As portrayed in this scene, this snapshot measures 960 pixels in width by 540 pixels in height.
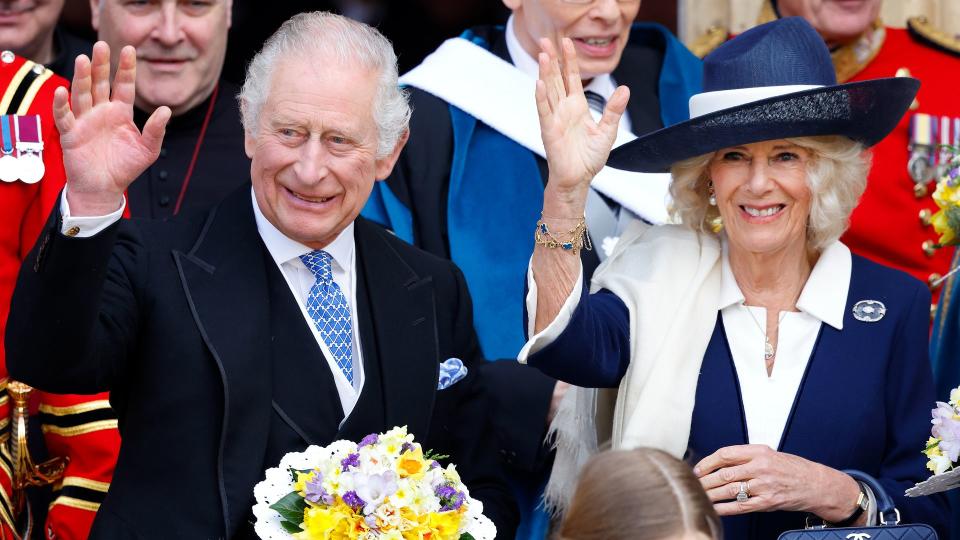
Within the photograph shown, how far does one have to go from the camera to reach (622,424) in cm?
361

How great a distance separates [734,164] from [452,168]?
97cm

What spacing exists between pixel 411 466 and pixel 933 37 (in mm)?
2761

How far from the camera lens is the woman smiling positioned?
3535 millimetres

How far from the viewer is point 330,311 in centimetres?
348

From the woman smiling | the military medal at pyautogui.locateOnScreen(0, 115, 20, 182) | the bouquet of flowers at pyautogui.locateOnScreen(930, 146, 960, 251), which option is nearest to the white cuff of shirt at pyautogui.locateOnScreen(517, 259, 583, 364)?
the woman smiling

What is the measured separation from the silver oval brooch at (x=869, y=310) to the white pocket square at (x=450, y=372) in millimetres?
890

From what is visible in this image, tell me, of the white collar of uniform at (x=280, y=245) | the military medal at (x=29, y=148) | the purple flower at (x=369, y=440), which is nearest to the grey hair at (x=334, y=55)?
the white collar of uniform at (x=280, y=245)

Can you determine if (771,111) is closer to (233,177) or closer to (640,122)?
(640,122)

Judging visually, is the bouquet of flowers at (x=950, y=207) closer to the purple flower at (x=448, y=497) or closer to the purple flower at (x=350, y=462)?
the purple flower at (x=448, y=497)

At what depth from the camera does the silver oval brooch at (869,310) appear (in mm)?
3672

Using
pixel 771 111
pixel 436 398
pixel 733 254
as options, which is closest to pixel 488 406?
pixel 436 398

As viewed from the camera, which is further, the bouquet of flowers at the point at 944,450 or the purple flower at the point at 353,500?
the bouquet of flowers at the point at 944,450

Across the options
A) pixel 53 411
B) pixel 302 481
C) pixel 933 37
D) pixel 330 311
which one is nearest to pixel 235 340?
pixel 330 311

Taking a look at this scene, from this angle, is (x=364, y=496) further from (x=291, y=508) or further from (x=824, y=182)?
(x=824, y=182)
